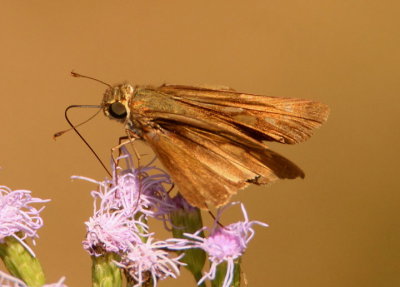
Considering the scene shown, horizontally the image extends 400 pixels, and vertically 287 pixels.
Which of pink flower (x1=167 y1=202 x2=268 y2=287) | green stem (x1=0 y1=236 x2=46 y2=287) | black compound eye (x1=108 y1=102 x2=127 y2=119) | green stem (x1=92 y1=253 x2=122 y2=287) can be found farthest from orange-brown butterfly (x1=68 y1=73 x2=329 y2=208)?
green stem (x1=0 y1=236 x2=46 y2=287)

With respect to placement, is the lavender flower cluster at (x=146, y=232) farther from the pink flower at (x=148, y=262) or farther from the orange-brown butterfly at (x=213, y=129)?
the orange-brown butterfly at (x=213, y=129)

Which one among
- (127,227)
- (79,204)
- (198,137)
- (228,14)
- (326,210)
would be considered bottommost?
(127,227)

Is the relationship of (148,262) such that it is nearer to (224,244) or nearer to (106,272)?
(106,272)

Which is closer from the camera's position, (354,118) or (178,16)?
(354,118)

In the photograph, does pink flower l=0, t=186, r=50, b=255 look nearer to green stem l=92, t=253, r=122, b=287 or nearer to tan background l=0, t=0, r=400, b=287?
green stem l=92, t=253, r=122, b=287

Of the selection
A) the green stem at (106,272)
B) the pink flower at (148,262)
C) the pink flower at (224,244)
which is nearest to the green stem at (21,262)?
the green stem at (106,272)

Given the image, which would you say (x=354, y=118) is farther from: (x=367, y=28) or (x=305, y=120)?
(x=305, y=120)

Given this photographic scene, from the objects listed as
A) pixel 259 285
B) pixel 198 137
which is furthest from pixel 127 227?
pixel 259 285
